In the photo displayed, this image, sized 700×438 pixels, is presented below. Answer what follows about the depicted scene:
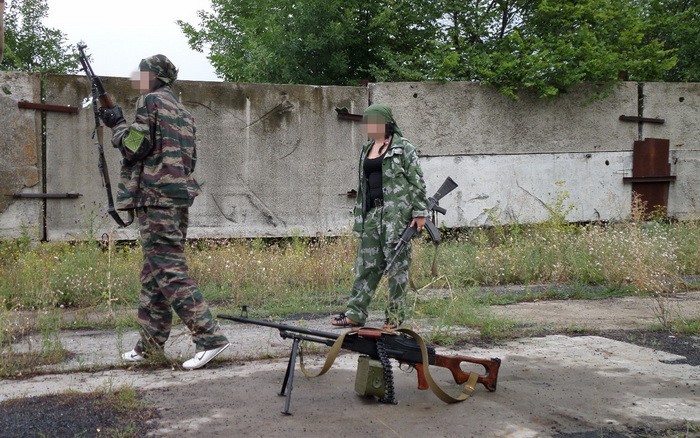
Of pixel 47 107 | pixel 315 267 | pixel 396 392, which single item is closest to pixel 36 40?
pixel 47 107

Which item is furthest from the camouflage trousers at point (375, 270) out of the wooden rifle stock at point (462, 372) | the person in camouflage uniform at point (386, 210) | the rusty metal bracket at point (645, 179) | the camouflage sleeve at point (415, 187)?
the rusty metal bracket at point (645, 179)

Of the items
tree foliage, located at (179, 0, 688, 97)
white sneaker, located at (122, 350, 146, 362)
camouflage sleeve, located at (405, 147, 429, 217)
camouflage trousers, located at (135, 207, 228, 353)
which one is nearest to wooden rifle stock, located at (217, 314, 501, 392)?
camouflage trousers, located at (135, 207, 228, 353)

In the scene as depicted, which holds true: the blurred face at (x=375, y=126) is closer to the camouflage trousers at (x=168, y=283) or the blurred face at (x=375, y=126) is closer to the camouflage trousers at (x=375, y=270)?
the camouflage trousers at (x=375, y=270)

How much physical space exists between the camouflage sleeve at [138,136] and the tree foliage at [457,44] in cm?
704

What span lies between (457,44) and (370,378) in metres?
9.60

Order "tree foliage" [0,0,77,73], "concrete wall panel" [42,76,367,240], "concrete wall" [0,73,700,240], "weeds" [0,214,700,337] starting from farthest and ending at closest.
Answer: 1. "tree foliage" [0,0,77,73]
2. "concrete wall panel" [42,76,367,240]
3. "concrete wall" [0,73,700,240]
4. "weeds" [0,214,700,337]

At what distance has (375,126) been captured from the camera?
541cm

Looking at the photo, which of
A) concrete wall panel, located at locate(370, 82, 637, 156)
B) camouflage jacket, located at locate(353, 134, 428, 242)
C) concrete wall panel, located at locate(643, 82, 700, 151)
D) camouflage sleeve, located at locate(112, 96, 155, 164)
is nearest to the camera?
camouflage sleeve, located at locate(112, 96, 155, 164)

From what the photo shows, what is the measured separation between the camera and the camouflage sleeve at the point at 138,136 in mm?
4520

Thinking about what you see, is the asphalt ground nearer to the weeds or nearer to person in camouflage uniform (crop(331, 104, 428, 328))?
person in camouflage uniform (crop(331, 104, 428, 328))

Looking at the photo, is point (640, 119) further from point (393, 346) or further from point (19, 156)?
point (19, 156)

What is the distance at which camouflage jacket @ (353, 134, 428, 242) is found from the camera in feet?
17.4

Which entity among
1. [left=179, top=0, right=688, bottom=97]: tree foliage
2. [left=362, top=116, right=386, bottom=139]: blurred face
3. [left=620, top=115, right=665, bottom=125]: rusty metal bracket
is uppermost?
[left=179, top=0, right=688, bottom=97]: tree foliage

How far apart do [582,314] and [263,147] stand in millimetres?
5378
